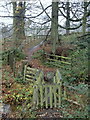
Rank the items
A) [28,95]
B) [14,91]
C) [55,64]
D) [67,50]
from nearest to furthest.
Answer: [28,95]
[14,91]
[55,64]
[67,50]

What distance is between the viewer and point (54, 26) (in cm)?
1376

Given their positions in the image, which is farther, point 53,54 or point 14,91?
point 53,54

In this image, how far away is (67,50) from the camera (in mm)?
14125

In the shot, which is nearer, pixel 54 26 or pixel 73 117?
pixel 73 117

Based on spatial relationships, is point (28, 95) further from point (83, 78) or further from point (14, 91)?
point (83, 78)

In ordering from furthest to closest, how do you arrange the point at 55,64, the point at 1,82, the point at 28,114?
the point at 55,64, the point at 1,82, the point at 28,114

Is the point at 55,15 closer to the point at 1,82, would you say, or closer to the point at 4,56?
the point at 4,56

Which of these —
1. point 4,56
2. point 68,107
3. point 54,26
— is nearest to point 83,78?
point 68,107

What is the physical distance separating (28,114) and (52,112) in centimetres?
104

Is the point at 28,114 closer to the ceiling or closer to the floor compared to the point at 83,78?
closer to the floor

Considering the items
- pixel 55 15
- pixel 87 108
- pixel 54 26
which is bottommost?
pixel 87 108

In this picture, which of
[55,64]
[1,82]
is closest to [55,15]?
[55,64]

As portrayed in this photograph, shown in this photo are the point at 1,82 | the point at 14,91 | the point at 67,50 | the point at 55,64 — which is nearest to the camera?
the point at 14,91

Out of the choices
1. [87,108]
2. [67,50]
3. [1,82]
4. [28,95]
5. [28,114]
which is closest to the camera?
[87,108]
